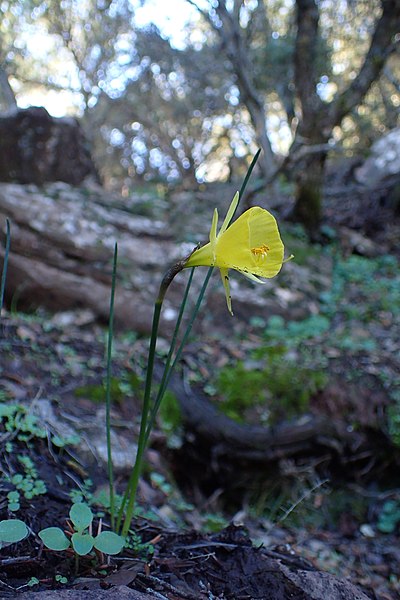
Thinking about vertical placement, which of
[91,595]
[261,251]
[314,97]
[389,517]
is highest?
[314,97]

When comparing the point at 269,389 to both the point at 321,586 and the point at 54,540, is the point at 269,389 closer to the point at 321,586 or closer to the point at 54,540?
the point at 321,586

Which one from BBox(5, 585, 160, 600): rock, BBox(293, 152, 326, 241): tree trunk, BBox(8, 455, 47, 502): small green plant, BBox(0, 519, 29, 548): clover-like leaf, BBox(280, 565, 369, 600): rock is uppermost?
BBox(293, 152, 326, 241): tree trunk

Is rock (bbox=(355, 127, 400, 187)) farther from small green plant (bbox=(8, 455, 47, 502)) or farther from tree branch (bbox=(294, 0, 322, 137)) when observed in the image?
small green plant (bbox=(8, 455, 47, 502))

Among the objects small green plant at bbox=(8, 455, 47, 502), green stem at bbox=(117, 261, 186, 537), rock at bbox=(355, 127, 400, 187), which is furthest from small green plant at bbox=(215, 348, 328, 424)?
rock at bbox=(355, 127, 400, 187)

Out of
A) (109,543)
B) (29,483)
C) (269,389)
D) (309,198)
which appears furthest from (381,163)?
(109,543)

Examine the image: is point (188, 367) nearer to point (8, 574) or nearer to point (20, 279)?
point (20, 279)

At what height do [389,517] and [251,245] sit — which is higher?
[251,245]
